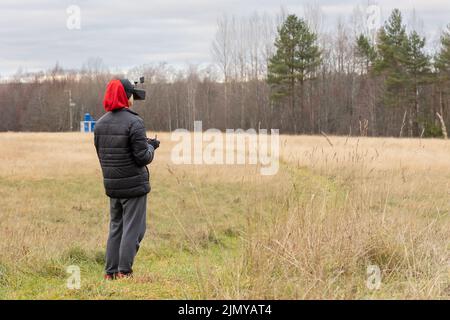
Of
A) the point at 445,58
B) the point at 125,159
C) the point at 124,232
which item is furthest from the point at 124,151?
the point at 445,58

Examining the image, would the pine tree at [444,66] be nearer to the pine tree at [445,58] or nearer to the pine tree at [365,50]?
the pine tree at [445,58]

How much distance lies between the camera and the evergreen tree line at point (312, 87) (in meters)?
51.6

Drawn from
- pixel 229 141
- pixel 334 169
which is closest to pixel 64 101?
pixel 229 141

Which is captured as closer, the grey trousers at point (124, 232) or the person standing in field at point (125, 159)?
the person standing in field at point (125, 159)

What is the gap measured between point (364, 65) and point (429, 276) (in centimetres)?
6093

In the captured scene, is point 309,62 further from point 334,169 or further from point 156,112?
point 334,169

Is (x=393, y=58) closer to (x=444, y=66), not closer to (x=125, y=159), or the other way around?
(x=444, y=66)

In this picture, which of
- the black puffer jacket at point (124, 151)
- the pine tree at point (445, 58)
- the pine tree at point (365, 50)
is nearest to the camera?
the black puffer jacket at point (124, 151)

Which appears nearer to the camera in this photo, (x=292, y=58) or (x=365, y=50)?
(x=292, y=58)

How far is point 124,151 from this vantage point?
17.7 ft

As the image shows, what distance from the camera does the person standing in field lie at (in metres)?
5.39

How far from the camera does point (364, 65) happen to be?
62500mm

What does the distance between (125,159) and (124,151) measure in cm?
8

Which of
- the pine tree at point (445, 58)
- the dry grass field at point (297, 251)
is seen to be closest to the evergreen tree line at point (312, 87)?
the pine tree at point (445, 58)
